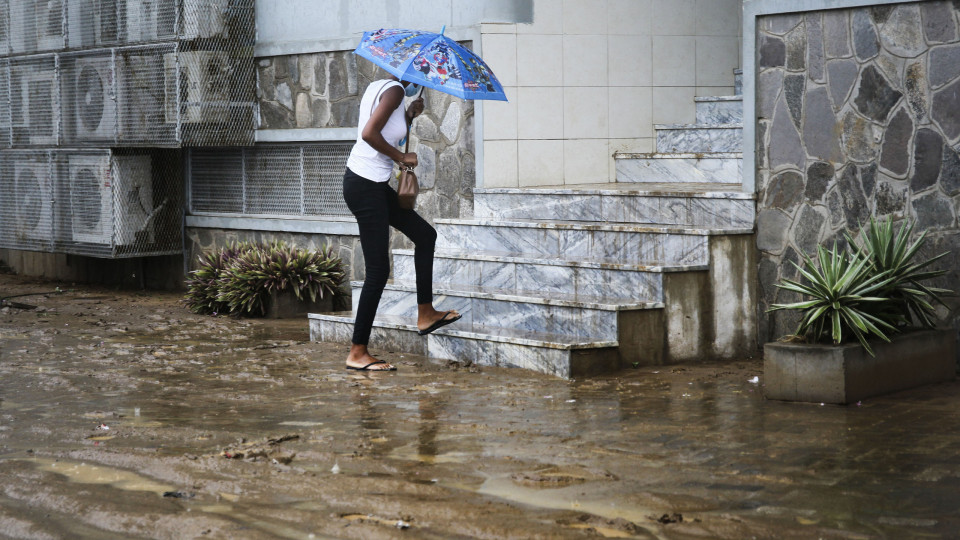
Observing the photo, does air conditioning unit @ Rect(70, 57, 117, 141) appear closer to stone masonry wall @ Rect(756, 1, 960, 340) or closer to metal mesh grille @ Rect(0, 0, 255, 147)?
metal mesh grille @ Rect(0, 0, 255, 147)

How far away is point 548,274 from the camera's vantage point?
886 centimetres

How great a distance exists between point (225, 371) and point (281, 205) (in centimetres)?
458

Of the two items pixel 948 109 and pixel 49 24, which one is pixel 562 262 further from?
pixel 49 24

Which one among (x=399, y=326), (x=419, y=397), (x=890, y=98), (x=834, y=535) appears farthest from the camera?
(x=399, y=326)

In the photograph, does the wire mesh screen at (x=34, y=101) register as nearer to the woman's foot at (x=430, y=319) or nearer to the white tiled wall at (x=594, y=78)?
the white tiled wall at (x=594, y=78)

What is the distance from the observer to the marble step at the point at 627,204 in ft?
28.4

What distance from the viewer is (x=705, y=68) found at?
1148cm

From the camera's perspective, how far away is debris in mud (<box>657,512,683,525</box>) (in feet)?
14.9

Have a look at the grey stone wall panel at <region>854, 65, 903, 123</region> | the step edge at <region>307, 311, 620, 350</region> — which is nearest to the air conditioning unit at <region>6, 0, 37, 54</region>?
the step edge at <region>307, 311, 620, 350</region>

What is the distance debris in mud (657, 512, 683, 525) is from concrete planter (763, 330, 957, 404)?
2.48 metres

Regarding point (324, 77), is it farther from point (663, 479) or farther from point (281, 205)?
point (663, 479)

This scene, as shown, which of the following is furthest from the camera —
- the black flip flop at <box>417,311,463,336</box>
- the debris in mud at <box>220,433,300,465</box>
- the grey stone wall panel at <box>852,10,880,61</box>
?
the black flip flop at <box>417,311,463,336</box>

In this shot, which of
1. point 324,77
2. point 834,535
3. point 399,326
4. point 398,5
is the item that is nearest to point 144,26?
point 324,77

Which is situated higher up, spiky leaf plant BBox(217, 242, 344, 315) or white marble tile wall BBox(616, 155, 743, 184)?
white marble tile wall BBox(616, 155, 743, 184)
